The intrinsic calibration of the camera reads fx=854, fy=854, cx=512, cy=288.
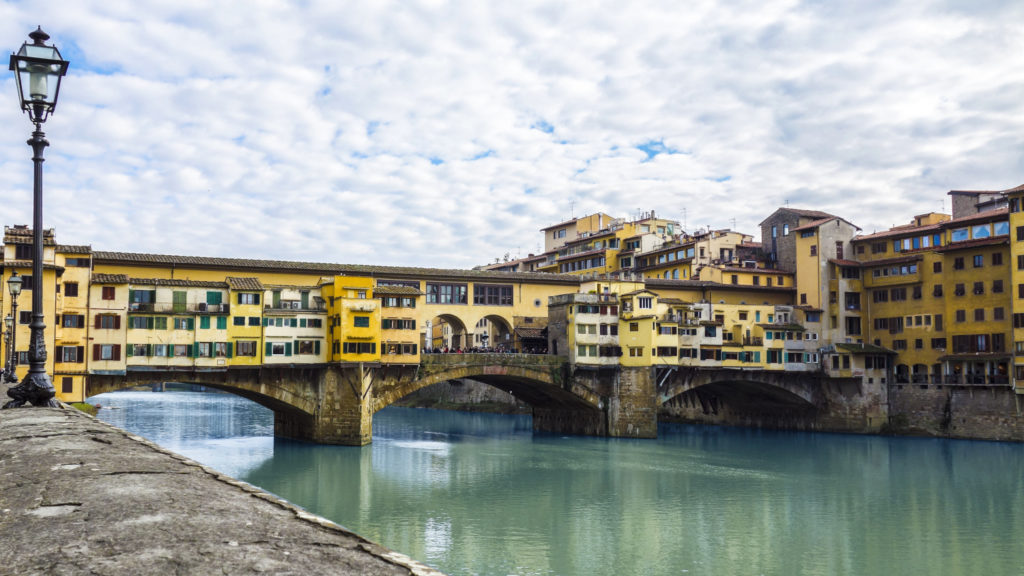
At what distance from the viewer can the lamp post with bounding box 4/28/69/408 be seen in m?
11.8

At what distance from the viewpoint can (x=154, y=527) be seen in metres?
4.89

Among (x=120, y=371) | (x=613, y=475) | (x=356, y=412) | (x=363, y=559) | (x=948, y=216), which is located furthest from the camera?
(x=948, y=216)

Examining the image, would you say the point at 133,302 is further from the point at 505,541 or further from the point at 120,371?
the point at 505,541

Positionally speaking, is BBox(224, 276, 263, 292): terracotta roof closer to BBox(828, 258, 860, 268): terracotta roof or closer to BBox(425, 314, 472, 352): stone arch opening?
BBox(425, 314, 472, 352): stone arch opening

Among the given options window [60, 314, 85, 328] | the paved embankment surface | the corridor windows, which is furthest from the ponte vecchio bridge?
the paved embankment surface

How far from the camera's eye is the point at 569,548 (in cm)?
2697

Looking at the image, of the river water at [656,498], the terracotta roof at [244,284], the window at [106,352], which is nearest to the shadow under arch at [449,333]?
the river water at [656,498]

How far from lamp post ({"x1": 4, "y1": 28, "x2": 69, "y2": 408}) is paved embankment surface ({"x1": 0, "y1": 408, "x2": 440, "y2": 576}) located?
6207 millimetres

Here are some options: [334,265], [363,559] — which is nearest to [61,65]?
[363,559]

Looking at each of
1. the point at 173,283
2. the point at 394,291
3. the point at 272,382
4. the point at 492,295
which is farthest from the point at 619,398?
the point at 173,283

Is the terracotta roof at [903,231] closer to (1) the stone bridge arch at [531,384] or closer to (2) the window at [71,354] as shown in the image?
(1) the stone bridge arch at [531,384]

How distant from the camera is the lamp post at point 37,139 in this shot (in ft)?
38.7

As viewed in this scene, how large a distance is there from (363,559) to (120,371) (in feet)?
148

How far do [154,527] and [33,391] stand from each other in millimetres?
9687
